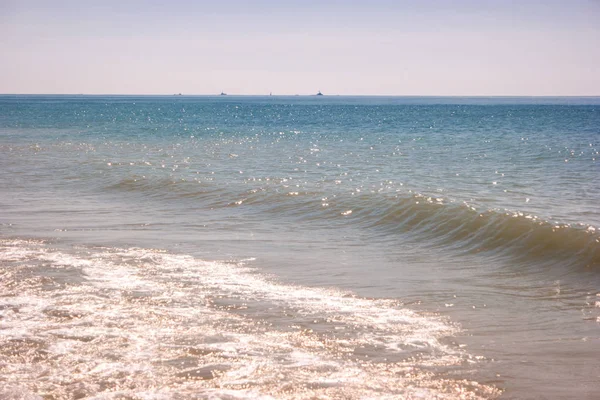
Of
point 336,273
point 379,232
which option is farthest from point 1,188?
point 336,273

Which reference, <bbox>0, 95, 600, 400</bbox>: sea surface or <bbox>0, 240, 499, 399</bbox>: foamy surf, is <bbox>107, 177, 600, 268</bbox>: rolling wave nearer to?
<bbox>0, 95, 600, 400</bbox>: sea surface

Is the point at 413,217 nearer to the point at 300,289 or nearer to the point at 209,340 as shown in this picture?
the point at 300,289

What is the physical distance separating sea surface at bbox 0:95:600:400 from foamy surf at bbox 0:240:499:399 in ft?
0.09

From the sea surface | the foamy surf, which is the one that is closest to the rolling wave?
the sea surface

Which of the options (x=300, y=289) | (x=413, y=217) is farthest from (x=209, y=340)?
(x=413, y=217)

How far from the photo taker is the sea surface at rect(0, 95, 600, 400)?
6.64m

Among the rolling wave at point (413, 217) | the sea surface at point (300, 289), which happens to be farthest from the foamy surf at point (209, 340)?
the rolling wave at point (413, 217)

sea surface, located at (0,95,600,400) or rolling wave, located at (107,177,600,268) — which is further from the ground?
rolling wave, located at (107,177,600,268)

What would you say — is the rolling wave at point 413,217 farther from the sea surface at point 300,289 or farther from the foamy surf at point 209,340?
the foamy surf at point 209,340

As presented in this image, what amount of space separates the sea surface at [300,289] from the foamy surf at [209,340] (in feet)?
0.09

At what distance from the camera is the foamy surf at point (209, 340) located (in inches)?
251

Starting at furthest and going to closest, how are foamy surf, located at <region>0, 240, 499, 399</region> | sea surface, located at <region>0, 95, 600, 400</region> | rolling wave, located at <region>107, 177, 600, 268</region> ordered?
1. rolling wave, located at <region>107, 177, 600, 268</region>
2. sea surface, located at <region>0, 95, 600, 400</region>
3. foamy surf, located at <region>0, 240, 499, 399</region>

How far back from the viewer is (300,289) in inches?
392

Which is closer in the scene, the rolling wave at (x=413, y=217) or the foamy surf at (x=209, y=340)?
the foamy surf at (x=209, y=340)
